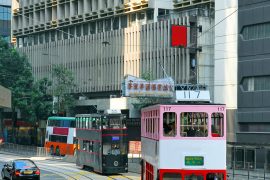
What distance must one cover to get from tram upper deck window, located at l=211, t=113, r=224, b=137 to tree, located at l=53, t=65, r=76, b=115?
59.8 meters

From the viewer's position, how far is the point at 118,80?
85188mm

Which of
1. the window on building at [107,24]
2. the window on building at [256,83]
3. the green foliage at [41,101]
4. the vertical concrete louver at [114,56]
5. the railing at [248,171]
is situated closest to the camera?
the railing at [248,171]

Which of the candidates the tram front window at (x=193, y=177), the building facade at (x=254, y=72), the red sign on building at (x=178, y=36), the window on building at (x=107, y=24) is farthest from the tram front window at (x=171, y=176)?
the window on building at (x=107, y=24)

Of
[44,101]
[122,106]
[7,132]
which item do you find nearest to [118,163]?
[122,106]

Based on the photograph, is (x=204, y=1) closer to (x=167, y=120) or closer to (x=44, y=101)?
(x=44, y=101)

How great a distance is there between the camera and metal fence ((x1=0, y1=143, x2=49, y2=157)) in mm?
81188

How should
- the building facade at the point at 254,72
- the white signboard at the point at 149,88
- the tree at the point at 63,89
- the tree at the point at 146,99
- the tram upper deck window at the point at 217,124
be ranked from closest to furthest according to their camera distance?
the tram upper deck window at the point at 217,124 < the building facade at the point at 254,72 < the white signboard at the point at 149,88 < the tree at the point at 146,99 < the tree at the point at 63,89

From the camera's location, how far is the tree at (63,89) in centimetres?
8462

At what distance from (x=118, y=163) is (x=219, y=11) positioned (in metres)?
19.6

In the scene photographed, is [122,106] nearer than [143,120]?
No

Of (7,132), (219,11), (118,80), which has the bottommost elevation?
(7,132)

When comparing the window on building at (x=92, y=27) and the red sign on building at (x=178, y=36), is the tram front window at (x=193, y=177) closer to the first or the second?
the red sign on building at (x=178, y=36)

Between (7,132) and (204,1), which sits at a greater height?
(204,1)

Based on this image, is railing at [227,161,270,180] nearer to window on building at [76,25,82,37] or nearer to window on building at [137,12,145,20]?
window on building at [137,12,145,20]
